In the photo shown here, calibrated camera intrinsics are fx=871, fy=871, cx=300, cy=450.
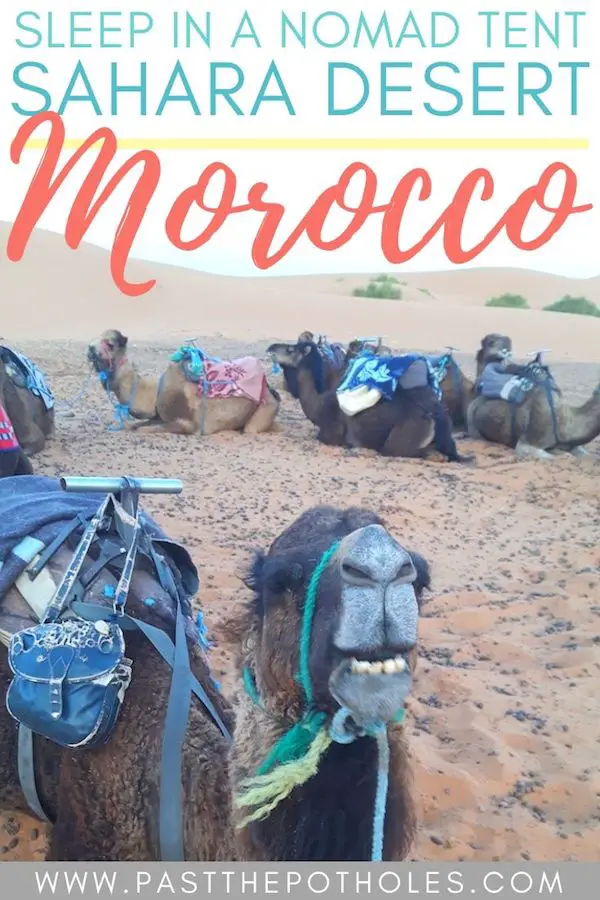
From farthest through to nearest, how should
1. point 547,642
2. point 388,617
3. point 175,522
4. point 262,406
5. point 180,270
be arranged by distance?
1. point 180,270
2. point 262,406
3. point 175,522
4. point 547,642
5. point 388,617

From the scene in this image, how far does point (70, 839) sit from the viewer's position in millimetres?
2158

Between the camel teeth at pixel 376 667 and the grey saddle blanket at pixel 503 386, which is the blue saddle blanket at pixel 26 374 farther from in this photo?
the camel teeth at pixel 376 667

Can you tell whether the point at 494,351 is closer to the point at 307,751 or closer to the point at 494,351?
the point at 494,351

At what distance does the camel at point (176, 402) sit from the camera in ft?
29.2

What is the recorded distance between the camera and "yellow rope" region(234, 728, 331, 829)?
1597 millimetres

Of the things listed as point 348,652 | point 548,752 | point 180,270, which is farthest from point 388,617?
point 180,270

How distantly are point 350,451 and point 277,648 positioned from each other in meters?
6.41

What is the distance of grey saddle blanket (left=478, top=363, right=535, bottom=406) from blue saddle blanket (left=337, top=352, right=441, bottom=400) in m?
0.59

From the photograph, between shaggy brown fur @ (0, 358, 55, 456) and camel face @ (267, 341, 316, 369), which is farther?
camel face @ (267, 341, 316, 369)

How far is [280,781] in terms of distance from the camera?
1623mm

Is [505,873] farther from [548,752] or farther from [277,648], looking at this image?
[548,752]

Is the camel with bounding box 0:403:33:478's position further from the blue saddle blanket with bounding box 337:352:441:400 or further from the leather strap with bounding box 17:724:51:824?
the blue saddle blanket with bounding box 337:352:441:400

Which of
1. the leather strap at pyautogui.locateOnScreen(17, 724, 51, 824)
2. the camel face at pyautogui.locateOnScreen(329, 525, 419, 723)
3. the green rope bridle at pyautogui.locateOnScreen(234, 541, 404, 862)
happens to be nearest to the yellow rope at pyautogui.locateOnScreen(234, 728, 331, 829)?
the green rope bridle at pyautogui.locateOnScreen(234, 541, 404, 862)

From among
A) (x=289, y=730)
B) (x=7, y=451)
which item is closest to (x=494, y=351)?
(x=7, y=451)
